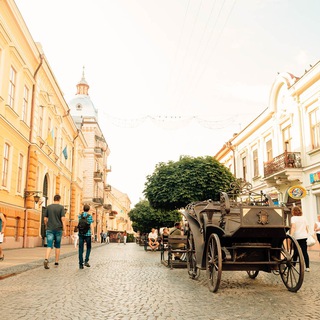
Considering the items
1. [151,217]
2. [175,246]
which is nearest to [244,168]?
[151,217]

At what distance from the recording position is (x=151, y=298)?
5.81 metres

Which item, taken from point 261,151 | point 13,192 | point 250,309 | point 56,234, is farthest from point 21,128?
point 250,309

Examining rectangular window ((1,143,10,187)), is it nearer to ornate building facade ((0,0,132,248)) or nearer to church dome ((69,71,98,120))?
ornate building facade ((0,0,132,248))

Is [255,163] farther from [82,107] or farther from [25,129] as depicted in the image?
[82,107]

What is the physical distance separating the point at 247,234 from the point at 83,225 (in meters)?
5.35

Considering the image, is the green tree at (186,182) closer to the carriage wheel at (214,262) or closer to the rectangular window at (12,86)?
the rectangular window at (12,86)

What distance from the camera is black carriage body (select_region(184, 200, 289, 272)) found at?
6.14 m

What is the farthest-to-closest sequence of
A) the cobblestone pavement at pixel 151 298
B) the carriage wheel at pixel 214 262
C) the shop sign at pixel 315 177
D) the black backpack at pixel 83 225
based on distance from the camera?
the shop sign at pixel 315 177
the black backpack at pixel 83 225
the carriage wheel at pixel 214 262
the cobblestone pavement at pixel 151 298

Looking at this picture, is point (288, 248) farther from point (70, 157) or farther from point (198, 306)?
point (70, 157)

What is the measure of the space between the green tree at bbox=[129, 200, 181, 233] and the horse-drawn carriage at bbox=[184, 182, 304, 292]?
37.4 metres

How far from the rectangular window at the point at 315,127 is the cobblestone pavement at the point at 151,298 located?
13215mm

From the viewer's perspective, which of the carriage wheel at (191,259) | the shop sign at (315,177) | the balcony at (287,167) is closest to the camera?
the carriage wheel at (191,259)

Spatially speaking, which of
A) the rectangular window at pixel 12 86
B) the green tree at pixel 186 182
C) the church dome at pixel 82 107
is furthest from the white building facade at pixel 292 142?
the church dome at pixel 82 107

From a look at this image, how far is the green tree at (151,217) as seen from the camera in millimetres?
46188
